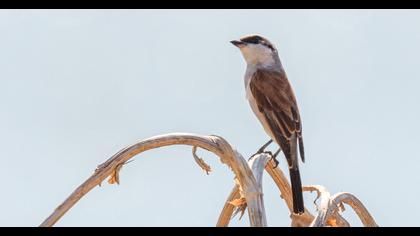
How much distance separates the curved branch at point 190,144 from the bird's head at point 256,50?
4440mm

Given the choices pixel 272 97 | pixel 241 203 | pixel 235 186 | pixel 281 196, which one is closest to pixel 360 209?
pixel 281 196

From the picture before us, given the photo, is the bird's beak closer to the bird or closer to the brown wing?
the bird

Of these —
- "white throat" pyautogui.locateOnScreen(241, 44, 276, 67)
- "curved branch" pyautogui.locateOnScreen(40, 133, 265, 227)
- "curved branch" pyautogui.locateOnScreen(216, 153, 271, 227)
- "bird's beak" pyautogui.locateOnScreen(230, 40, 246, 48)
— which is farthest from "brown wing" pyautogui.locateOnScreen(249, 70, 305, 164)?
"curved branch" pyautogui.locateOnScreen(40, 133, 265, 227)

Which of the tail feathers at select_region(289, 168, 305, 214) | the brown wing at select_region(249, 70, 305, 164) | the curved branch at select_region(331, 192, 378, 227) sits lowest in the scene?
the curved branch at select_region(331, 192, 378, 227)

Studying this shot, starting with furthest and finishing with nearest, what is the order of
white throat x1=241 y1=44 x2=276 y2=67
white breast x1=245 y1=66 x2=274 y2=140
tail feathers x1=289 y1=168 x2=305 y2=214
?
white throat x1=241 y1=44 x2=276 y2=67 < white breast x1=245 y1=66 x2=274 y2=140 < tail feathers x1=289 y1=168 x2=305 y2=214

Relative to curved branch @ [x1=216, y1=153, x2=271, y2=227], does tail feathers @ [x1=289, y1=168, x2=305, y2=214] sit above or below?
below

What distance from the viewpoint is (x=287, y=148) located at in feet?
21.6

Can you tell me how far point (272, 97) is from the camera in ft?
24.3

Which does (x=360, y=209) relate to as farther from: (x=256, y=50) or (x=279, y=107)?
(x=256, y=50)

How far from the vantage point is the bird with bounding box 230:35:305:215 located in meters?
6.69
